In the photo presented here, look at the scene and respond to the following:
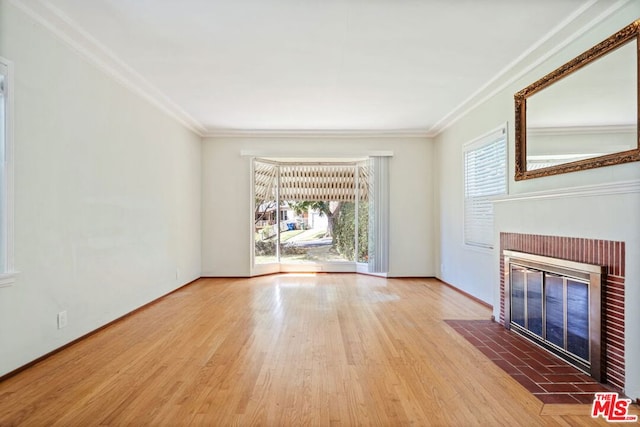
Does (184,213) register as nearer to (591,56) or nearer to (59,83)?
(59,83)

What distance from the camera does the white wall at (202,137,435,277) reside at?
6.25m

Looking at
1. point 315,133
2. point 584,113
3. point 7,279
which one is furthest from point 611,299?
point 315,133

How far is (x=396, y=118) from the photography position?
17.6 ft

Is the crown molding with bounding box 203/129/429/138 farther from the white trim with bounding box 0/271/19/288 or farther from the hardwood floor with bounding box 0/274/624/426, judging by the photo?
the white trim with bounding box 0/271/19/288

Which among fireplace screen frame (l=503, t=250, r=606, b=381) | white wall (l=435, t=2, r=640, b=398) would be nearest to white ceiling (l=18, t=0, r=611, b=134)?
white wall (l=435, t=2, r=640, b=398)

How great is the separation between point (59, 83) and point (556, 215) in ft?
14.0

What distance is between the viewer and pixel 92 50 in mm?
3119

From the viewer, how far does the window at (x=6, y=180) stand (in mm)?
2318

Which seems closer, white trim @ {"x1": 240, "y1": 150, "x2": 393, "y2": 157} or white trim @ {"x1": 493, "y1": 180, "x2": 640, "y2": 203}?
white trim @ {"x1": 493, "y1": 180, "x2": 640, "y2": 203}

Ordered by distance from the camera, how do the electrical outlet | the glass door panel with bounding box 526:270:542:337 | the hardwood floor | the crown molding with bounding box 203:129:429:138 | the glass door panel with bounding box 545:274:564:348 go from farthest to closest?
the crown molding with bounding box 203:129:429:138, the glass door panel with bounding box 526:270:542:337, the electrical outlet, the glass door panel with bounding box 545:274:564:348, the hardwood floor

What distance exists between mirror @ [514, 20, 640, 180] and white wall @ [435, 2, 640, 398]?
102 mm

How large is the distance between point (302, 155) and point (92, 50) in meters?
3.62

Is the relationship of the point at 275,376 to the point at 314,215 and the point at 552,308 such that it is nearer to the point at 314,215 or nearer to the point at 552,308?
the point at 552,308

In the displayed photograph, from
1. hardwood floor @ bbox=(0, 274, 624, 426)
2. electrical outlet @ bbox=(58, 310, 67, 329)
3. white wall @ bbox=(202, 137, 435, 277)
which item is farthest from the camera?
white wall @ bbox=(202, 137, 435, 277)
